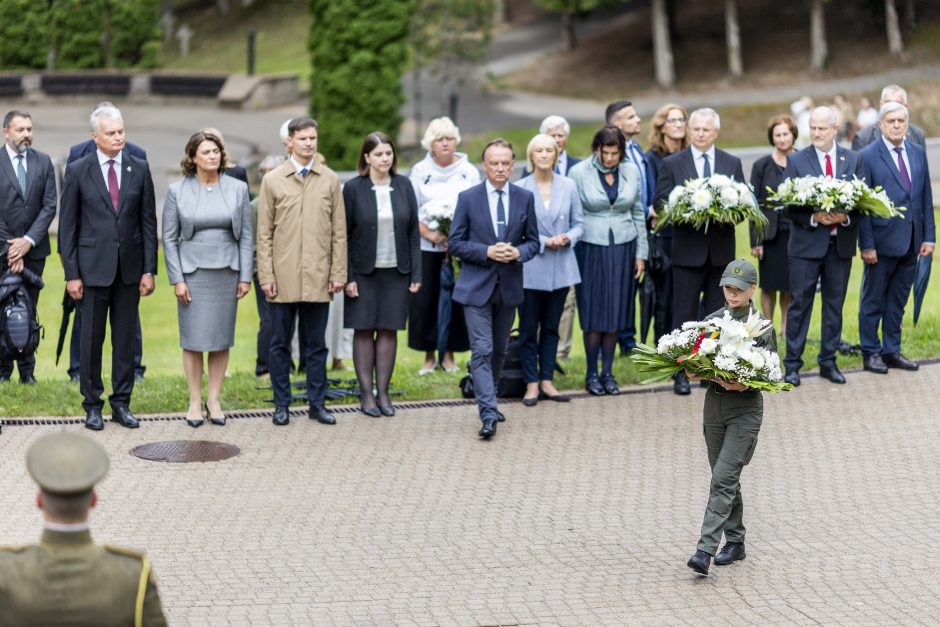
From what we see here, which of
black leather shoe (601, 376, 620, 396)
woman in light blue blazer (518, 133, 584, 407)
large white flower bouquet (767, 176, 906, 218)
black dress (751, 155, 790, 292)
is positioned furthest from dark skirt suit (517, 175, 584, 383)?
black dress (751, 155, 790, 292)

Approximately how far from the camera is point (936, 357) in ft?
47.1

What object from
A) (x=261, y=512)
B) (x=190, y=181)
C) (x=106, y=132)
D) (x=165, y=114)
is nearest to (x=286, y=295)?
(x=190, y=181)

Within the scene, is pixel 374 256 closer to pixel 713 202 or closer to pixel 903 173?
pixel 713 202

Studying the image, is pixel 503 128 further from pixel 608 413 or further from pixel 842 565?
pixel 842 565

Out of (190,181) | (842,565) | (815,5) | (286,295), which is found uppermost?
(815,5)

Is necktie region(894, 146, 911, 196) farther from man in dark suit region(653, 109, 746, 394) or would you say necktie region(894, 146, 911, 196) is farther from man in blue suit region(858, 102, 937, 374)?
man in dark suit region(653, 109, 746, 394)

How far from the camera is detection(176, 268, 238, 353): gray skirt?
1177cm

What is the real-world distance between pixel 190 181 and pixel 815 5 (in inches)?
1353

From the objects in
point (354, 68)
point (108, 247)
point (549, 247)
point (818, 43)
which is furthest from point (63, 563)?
point (818, 43)

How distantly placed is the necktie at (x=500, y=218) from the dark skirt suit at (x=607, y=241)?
1054 mm

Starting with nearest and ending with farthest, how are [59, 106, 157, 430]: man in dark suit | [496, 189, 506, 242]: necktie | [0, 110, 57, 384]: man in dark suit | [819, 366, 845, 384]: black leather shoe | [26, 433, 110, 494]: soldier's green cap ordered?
1. [26, 433, 110, 494]: soldier's green cap
2. [59, 106, 157, 430]: man in dark suit
3. [496, 189, 506, 242]: necktie
4. [0, 110, 57, 384]: man in dark suit
5. [819, 366, 845, 384]: black leather shoe

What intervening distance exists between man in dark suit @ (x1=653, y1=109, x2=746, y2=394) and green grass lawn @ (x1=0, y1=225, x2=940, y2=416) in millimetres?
1171

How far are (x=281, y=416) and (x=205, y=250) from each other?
1461 mm

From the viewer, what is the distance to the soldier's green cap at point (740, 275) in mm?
8734
